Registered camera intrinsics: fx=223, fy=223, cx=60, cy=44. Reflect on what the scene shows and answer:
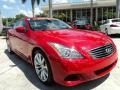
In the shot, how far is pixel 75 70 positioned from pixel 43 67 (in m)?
0.93

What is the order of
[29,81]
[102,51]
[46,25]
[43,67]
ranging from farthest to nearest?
[46,25] → [29,81] → [43,67] → [102,51]

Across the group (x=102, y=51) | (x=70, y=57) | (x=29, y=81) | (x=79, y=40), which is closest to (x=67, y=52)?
(x=70, y=57)

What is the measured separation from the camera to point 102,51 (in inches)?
169

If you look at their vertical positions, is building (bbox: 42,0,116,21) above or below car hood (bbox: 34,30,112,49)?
above

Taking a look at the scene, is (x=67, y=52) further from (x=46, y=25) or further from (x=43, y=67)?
(x=46, y=25)

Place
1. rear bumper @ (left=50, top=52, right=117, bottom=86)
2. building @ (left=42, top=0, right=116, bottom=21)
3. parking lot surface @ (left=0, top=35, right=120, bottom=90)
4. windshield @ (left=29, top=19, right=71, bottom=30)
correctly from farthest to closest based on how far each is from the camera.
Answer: building @ (left=42, top=0, right=116, bottom=21) → windshield @ (left=29, top=19, right=71, bottom=30) → parking lot surface @ (left=0, top=35, right=120, bottom=90) → rear bumper @ (left=50, top=52, right=117, bottom=86)

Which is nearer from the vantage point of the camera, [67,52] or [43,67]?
[67,52]

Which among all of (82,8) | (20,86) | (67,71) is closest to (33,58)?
(20,86)

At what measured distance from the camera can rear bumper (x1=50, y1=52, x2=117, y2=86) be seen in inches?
156

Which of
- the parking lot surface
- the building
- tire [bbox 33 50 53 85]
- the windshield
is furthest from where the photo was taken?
the building


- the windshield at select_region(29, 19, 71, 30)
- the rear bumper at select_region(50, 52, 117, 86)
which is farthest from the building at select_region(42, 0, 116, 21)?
the rear bumper at select_region(50, 52, 117, 86)

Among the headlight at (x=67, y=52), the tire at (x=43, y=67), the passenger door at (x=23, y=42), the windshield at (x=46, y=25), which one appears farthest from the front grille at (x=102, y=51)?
the passenger door at (x=23, y=42)

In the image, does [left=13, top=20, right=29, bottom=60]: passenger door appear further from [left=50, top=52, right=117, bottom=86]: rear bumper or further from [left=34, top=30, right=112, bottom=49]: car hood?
[left=50, top=52, right=117, bottom=86]: rear bumper

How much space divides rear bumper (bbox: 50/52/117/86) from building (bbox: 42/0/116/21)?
111 feet
